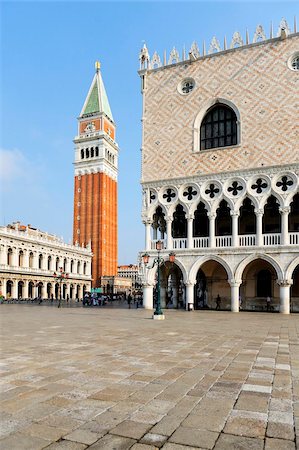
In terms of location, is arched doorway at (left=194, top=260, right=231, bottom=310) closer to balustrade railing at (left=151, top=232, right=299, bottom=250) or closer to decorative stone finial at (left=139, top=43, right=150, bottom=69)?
balustrade railing at (left=151, top=232, right=299, bottom=250)

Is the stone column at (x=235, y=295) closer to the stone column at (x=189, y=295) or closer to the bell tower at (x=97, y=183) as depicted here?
the stone column at (x=189, y=295)

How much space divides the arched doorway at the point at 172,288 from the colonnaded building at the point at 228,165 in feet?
0.59

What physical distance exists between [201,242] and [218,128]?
757 centimetres

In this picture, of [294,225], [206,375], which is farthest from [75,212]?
[206,375]

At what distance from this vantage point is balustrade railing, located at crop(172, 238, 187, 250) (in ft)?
83.9

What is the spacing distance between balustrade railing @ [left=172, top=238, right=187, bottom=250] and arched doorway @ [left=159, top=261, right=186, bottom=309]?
2.05m

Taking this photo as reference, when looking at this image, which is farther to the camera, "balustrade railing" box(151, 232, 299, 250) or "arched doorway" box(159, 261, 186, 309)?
"arched doorway" box(159, 261, 186, 309)

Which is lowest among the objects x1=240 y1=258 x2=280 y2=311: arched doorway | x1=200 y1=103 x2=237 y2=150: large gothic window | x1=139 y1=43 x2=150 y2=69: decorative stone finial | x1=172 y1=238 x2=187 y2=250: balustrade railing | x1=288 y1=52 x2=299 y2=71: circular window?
x1=240 y1=258 x2=280 y2=311: arched doorway

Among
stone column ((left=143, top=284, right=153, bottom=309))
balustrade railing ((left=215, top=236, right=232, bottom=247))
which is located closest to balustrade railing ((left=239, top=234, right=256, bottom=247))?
balustrade railing ((left=215, top=236, right=232, bottom=247))

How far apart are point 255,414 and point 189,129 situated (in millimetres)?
23732

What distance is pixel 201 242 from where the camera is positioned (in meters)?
25.1

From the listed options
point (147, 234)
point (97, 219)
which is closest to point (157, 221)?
point (147, 234)

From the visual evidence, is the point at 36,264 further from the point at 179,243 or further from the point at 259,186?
the point at 259,186

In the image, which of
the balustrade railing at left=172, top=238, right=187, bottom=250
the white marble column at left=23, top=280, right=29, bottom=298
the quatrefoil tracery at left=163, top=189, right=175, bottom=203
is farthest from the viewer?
the white marble column at left=23, top=280, right=29, bottom=298
